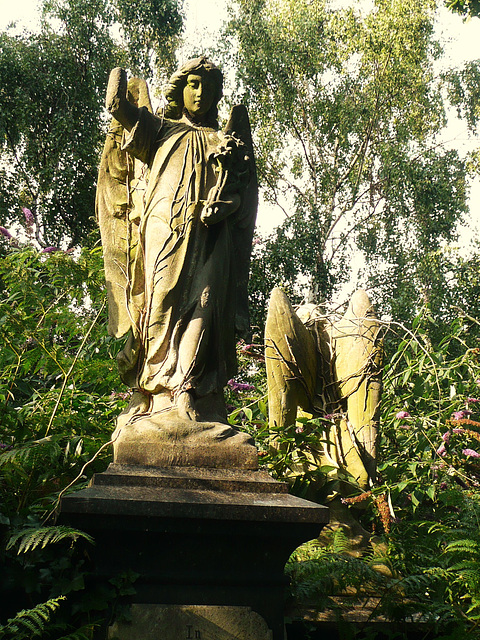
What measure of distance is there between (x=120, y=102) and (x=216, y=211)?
2.63ft

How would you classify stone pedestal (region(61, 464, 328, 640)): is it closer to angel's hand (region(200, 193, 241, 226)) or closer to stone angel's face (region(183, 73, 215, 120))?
angel's hand (region(200, 193, 241, 226))

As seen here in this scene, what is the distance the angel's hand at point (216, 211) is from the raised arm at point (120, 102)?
2.21ft

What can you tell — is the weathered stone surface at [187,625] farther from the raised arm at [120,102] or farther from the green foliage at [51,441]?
the raised arm at [120,102]

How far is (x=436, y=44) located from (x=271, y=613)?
→ 1934 cm

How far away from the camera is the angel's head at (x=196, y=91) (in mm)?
4164

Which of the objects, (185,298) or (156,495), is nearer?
(156,495)

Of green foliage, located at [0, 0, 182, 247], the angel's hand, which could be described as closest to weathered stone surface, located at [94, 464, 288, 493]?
the angel's hand

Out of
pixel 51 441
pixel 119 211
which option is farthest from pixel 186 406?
pixel 119 211

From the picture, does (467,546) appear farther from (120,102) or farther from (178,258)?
(120,102)

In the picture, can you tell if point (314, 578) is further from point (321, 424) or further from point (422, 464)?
point (422, 464)

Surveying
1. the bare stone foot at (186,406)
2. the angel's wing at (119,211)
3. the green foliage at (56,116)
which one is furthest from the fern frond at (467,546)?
the green foliage at (56,116)

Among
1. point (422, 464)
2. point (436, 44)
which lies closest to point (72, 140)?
point (436, 44)

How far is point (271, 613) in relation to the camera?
302 cm

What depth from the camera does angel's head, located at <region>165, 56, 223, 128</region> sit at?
13.7 feet
